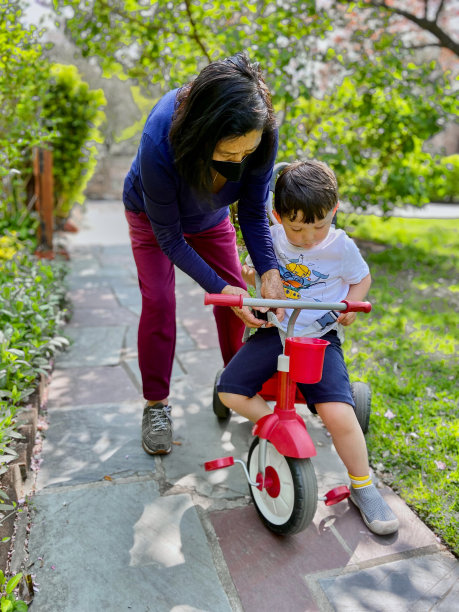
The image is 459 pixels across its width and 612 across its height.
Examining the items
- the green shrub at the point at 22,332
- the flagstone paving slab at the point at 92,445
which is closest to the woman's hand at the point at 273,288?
the flagstone paving slab at the point at 92,445

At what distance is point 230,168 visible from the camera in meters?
1.64

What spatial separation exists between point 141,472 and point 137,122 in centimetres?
1649

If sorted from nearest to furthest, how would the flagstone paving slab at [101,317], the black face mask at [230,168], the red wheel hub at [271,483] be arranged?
1. the black face mask at [230,168]
2. the red wheel hub at [271,483]
3. the flagstone paving slab at [101,317]

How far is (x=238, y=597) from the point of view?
1.57m

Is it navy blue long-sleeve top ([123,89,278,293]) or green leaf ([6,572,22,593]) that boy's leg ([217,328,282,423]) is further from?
green leaf ([6,572,22,593])

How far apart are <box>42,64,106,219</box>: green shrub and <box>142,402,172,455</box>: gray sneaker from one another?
4464 millimetres

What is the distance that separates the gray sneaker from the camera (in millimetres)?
2223

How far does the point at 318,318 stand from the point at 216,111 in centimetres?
86

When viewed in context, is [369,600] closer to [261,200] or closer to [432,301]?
[261,200]

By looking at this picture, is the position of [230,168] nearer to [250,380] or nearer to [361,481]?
[250,380]

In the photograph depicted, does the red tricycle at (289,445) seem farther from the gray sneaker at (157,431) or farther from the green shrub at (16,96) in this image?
the green shrub at (16,96)

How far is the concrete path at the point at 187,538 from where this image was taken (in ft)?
5.13

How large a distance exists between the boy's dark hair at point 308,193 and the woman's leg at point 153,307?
0.55 meters


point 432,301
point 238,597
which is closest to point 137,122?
point 432,301
